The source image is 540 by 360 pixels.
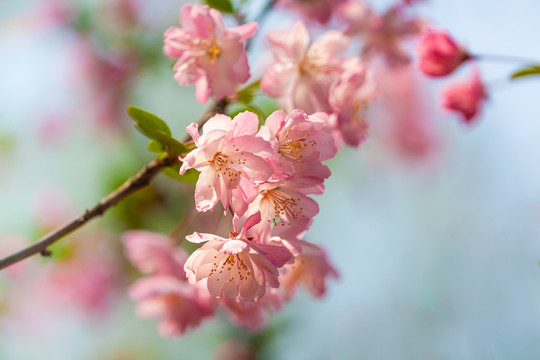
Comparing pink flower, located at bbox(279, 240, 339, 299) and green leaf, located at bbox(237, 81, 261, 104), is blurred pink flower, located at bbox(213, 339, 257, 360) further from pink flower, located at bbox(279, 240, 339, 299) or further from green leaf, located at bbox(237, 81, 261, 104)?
green leaf, located at bbox(237, 81, 261, 104)

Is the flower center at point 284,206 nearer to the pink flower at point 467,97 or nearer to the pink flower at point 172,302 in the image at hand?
the pink flower at point 172,302

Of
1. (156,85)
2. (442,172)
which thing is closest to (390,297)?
(442,172)

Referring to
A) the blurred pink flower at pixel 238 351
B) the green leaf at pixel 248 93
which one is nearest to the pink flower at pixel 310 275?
the green leaf at pixel 248 93

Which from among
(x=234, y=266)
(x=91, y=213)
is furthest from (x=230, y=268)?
(x=91, y=213)

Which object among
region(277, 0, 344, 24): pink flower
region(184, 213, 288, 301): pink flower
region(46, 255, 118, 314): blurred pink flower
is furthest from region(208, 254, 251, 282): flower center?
region(46, 255, 118, 314): blurred pink flower

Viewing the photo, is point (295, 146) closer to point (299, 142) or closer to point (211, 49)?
point (299, 142)
